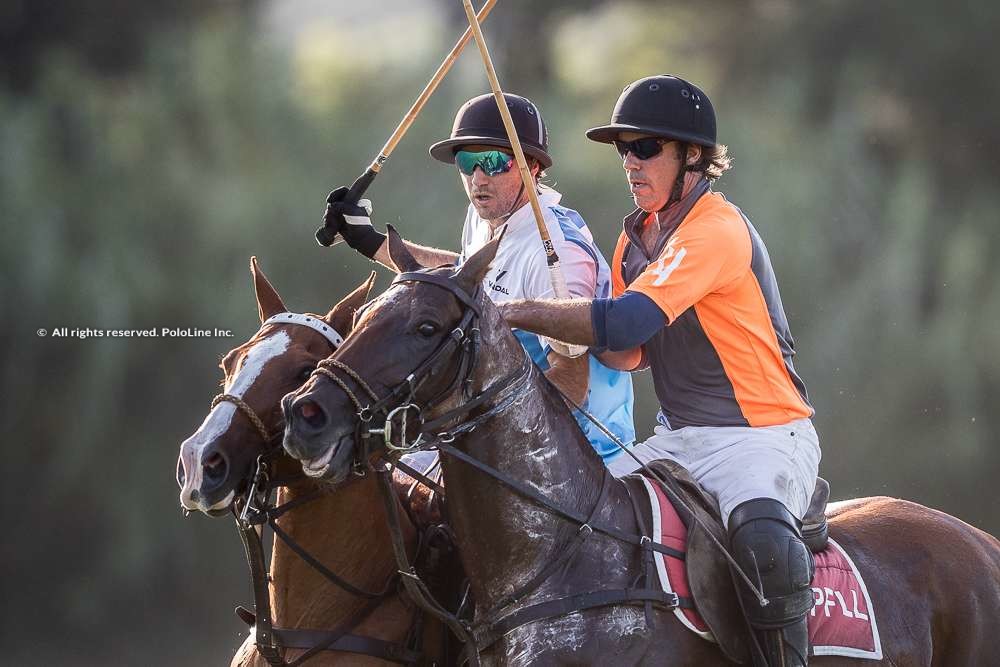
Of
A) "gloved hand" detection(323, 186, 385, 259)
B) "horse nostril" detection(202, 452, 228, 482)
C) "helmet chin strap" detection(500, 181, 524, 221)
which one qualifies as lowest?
"horse nostril" detection(202, 452, 228, 482)

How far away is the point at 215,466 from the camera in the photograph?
3629 mm

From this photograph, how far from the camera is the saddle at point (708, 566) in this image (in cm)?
365

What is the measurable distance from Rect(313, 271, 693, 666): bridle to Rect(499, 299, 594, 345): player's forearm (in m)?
0.14

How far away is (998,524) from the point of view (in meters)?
12.4

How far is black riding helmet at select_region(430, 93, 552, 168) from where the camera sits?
4.85 m

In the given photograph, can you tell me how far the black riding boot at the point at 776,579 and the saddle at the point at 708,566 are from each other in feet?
0.22

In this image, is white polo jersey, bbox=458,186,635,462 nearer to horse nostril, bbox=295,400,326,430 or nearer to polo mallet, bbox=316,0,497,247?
polo mallet, bbox=316,0,497,247

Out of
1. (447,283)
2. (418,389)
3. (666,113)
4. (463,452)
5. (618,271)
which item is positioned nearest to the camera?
(418,389)

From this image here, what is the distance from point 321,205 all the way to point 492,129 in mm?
6696

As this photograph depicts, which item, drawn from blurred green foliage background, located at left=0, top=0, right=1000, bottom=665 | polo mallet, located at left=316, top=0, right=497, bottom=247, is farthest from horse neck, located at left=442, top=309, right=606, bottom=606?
blurred green foliage background, located at left=0, top=0, right=1000, bottom=665

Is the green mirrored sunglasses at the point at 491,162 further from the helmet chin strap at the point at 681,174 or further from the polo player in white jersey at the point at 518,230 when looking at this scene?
the helmet chin strap at the point at 681,174

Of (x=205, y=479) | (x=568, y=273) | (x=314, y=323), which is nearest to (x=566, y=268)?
(x=568, y=273)

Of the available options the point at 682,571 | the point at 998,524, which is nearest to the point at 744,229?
the point at 682,571

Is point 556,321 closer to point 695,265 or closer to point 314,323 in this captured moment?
point 695,265
